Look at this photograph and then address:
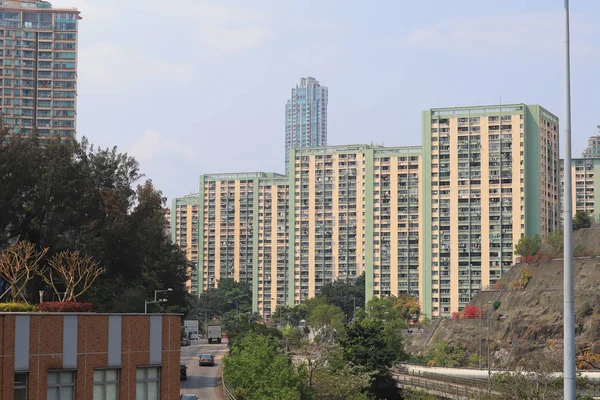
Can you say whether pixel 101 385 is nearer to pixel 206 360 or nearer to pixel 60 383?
pixel 60 383

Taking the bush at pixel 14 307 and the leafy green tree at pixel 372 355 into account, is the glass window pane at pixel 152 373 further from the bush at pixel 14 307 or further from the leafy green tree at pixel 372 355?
the leafy green tree at pixel 372 355

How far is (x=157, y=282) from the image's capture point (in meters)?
97.3

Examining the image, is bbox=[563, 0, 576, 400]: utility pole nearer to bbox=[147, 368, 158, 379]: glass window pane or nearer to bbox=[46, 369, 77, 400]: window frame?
bbox=[46, 369, 77, 400]: window frame

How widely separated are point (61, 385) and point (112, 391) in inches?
85.1

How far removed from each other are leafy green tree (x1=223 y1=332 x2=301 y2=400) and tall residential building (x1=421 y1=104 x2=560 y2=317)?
98.8 meters

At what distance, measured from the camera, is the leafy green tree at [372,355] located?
8631cm

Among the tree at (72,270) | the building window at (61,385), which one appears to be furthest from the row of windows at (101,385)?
the tree at (72,270)

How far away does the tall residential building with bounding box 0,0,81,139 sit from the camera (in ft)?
547

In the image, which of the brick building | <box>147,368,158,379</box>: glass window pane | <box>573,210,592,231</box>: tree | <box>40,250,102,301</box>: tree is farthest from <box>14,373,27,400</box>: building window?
<box>573,210,592,231</box>: tree

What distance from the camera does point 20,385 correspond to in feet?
95.2

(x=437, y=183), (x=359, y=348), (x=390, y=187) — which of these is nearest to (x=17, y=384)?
(x=359, y=348)

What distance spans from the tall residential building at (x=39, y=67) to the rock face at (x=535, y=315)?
75680mm

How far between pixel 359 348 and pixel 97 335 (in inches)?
2266

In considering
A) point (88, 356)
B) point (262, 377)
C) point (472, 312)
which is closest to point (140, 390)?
point (88, 356)
